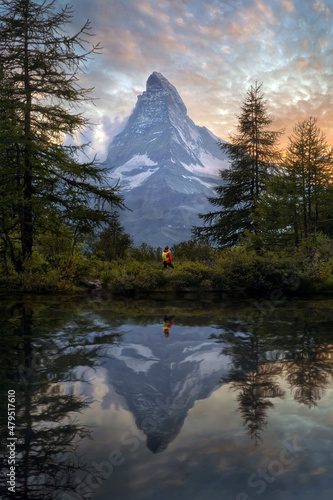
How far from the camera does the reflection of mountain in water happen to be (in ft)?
13.3

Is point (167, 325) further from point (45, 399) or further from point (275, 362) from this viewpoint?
point (45, 399)

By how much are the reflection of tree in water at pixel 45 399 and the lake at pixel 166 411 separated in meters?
0.02

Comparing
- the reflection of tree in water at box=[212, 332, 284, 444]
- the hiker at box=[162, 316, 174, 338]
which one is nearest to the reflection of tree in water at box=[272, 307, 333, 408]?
the reflection of tree in water at box=[212, 332, 284, 444]

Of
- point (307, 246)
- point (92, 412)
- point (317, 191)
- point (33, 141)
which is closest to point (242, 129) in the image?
point (317, 191)

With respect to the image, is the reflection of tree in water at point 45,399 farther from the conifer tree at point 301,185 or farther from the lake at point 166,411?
the conifer tree at point 301,185

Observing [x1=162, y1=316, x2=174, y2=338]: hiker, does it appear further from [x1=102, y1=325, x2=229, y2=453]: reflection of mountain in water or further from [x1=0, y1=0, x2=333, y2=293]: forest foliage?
[x1=0, y1=0, x2=333, y2=293]: forest foliage

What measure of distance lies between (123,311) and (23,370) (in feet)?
17.2

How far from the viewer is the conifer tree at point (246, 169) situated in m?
27.4

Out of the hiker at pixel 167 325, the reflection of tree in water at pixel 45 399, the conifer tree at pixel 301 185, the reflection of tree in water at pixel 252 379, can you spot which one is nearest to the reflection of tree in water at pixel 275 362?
the reflection of tree in water at pixel 252 379

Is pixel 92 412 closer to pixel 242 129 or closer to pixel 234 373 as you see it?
pixel 234 373

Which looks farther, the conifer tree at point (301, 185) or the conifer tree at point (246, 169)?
the conifer tree at point (246, 169)

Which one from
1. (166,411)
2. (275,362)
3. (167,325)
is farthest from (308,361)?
(167,325)

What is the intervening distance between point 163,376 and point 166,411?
108 centimetres

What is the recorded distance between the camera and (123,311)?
10633mm
